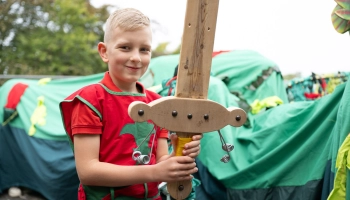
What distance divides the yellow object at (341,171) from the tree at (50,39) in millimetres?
9871

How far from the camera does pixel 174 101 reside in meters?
1.17

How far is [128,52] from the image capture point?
1.34 meters

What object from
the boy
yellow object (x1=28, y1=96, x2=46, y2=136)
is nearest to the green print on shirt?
the boy

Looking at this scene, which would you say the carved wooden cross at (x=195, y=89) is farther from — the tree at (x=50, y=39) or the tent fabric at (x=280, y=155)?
the tree at (x=50, y=39)

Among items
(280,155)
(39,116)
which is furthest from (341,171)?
(39,116)

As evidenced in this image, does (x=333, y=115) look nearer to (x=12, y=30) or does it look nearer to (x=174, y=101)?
(x=174, y=101)

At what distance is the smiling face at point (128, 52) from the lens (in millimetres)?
1329

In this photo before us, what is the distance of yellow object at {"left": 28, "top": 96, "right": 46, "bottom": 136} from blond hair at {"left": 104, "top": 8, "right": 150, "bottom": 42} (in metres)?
2.51

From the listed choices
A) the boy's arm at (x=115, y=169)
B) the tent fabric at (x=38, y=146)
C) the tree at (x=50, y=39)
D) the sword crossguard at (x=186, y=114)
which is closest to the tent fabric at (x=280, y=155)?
the sword crossguard at (x=186, y=114)

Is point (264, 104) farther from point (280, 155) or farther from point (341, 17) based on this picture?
point (341, 17)

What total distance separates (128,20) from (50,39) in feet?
35.2

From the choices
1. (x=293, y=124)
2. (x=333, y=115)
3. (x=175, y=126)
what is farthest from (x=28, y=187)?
(x=175, y=126)

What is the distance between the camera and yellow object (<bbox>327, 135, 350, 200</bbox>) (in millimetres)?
1687

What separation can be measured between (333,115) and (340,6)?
579mm
